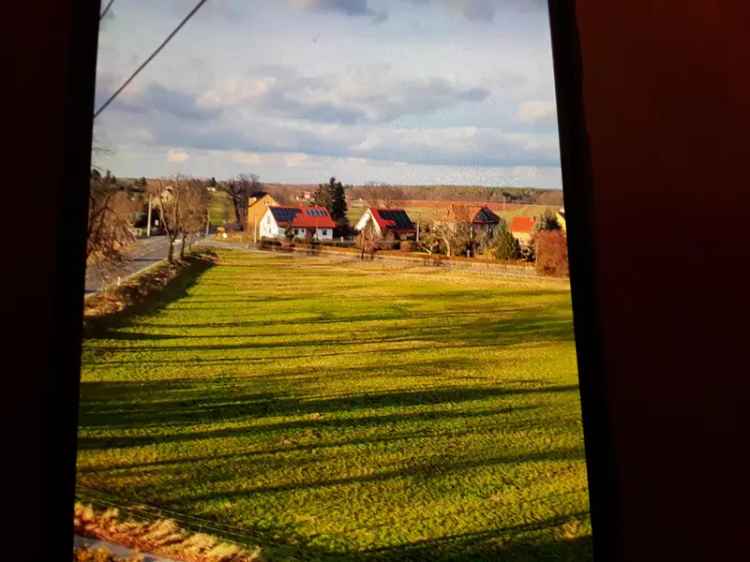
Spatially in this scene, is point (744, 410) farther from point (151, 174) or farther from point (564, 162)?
point (151, 174)

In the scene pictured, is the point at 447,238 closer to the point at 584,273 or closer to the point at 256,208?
the point at 256,208

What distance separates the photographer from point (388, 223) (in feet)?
6.54

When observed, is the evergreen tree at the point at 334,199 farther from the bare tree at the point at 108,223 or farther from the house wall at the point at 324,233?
the bare tree at the point at 108,223

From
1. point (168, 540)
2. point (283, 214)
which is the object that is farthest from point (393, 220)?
point (168, 540)

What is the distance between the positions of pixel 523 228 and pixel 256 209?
799 mm

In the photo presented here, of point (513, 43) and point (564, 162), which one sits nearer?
point (564, 162)

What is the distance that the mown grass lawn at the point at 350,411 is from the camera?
63.0 inches

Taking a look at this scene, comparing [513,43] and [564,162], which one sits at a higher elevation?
[513,43]

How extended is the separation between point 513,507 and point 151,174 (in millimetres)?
1295

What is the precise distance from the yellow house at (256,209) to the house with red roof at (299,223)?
1cm

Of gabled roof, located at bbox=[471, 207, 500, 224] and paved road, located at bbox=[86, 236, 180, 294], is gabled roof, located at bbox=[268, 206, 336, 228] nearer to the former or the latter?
paved road, located at bbox=[86, 236, 180, 294]

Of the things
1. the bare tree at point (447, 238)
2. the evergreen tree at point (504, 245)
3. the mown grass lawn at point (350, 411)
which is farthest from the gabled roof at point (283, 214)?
the evergreen tree at point (504, 245)

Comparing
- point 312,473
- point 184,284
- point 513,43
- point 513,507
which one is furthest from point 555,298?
point 184,284

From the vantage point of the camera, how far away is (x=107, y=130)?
1.55 meters
